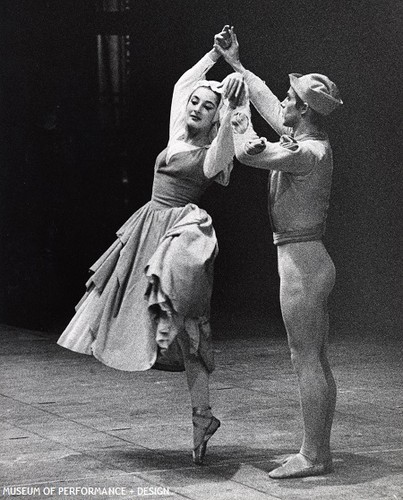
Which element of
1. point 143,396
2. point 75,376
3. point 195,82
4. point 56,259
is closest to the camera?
point 195,82

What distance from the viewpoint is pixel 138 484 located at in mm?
4484

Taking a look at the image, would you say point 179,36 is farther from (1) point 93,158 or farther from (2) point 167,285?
(2) point 167,285

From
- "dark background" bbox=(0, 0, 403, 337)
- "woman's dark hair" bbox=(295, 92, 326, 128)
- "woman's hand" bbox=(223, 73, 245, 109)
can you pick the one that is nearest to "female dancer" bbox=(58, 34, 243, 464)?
Result: "woman's hand" bbox=(223, 73, 245, 109)

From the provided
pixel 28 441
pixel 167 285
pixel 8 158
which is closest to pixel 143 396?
pixel 28 441

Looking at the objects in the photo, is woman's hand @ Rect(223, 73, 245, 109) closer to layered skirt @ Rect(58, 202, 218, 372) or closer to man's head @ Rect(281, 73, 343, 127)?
man's head @ Rect(281, 73, 343, 127)

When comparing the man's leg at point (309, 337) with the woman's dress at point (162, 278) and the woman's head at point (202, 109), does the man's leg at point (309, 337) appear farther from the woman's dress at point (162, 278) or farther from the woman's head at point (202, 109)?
the woman's head at point (202, 109)

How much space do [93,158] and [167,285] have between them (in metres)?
5.76

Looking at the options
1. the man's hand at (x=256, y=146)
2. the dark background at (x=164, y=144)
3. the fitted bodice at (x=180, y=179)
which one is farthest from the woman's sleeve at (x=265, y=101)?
the dark background at (x=164, y=144)

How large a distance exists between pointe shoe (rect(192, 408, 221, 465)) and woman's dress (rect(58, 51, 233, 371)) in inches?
8.9

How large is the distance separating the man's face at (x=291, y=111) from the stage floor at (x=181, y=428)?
4.71ft

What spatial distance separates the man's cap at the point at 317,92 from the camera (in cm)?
455

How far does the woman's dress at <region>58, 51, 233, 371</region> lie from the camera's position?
4.85 m

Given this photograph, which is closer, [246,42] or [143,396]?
[143,396]

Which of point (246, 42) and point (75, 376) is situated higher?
point (246, 42)
